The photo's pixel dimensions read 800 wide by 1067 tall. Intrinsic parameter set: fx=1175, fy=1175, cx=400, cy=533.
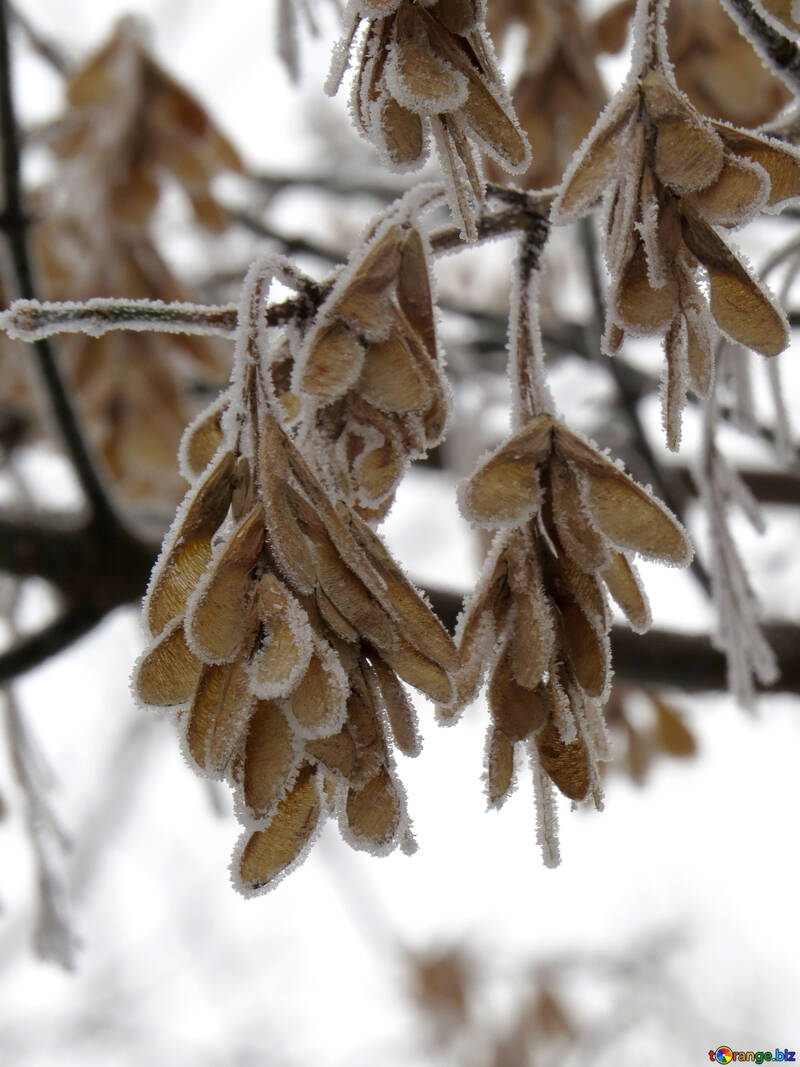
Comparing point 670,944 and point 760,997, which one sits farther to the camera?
point 760,997

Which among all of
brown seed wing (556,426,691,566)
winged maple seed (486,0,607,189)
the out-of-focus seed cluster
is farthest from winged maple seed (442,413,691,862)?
the out-of-focus seed cluster

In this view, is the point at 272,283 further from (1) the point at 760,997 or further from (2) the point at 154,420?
(1) the point at 760,997

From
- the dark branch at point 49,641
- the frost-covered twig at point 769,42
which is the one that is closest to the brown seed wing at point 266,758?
the frost-covered twig at point 769,42

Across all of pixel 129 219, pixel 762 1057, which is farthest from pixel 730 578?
pixel 762 1057

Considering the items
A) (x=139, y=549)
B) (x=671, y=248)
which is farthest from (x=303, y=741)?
(x=139, y=549)

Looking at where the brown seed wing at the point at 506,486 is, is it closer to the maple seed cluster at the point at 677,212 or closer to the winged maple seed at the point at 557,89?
the maple seed cluster at the point at 677,212

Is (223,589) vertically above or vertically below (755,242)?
below
